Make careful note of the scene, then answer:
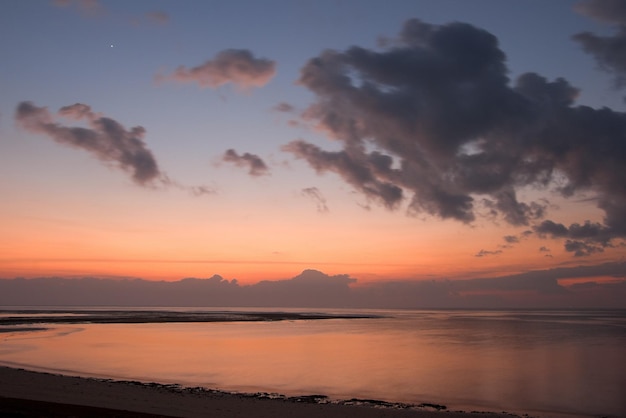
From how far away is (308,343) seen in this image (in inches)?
2274

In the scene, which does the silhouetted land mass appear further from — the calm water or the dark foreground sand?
the dark foreground sand

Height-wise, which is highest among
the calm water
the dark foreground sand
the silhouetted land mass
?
the dark foreground sand

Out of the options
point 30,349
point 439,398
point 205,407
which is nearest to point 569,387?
point 439,398

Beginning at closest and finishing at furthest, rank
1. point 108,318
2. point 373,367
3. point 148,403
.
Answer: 1. point 148,403
2. point 373,367
3. point 108,318

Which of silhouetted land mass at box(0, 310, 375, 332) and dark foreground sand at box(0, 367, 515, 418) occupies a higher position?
dark foreground sand at box(0, 367, 515, 418)

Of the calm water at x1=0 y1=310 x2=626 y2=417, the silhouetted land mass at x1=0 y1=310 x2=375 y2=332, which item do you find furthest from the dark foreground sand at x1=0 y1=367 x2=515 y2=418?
the silhouetted land mass at x1=0 y1=310 x2=375 y2=332

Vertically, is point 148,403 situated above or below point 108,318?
above

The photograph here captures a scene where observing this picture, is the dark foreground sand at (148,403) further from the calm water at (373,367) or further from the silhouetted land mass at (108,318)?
the silhouetted land mass at (108,318)

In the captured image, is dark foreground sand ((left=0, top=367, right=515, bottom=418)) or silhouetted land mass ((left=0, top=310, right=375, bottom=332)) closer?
dark foreground sand ((left=0, top=367, right=515, bottom=418))

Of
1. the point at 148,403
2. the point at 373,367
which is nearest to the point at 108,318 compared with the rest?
the point at 373,367

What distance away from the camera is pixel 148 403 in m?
20.3

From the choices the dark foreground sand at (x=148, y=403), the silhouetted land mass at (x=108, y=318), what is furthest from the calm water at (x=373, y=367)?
the silhouetted land mass at (x=108, y=318)

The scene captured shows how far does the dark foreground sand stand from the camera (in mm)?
16875

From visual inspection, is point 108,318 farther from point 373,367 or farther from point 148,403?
point 148,403
